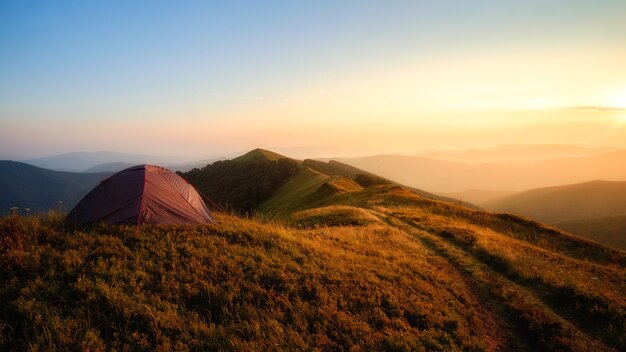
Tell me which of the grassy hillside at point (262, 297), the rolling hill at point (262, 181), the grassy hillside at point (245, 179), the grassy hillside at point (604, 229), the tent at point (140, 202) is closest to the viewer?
the grassy hillside at point (262, 297)

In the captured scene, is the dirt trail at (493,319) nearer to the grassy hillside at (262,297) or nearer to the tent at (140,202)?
the grassy hillside at (262,297)

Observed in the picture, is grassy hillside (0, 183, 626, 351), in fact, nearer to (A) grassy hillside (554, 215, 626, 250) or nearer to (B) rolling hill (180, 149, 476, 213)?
(B) rolling hill (180, 149, 476, 213)

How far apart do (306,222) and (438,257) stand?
11.8 m

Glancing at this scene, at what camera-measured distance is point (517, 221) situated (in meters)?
31.8

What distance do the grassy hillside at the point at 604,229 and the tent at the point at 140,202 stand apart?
401ft

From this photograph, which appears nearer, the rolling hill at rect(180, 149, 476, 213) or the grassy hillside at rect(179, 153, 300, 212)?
the rolling hill at rect(180, 149, 476, 213)

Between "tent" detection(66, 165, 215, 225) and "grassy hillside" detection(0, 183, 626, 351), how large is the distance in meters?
0.84

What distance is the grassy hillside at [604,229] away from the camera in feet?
316

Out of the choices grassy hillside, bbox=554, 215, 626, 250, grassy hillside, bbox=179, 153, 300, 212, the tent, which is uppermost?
the tent

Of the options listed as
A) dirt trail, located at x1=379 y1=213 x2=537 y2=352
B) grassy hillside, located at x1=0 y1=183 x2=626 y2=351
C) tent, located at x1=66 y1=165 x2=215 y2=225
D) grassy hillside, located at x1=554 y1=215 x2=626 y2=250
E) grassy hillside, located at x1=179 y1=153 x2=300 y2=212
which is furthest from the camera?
grassy hillside, located at x1=554 y1=215 x2=626 y2=250

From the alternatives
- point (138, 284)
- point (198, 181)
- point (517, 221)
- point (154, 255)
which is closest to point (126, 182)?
point (154, 255)

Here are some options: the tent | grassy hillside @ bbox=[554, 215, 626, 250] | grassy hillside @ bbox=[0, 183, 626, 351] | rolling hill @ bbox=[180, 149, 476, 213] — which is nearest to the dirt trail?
grassy hillside @ bbox=[0, 183, 626, 351]

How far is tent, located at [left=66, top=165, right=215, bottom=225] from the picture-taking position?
38.4 feet

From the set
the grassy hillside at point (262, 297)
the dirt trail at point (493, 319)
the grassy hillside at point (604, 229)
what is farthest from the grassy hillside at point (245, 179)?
the grassy hillside at point (604, 229)
